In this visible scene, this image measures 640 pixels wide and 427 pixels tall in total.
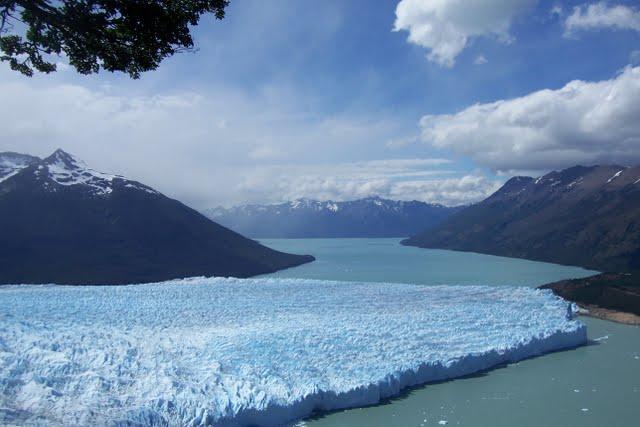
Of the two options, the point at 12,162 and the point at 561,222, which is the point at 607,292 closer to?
the point at 12,162

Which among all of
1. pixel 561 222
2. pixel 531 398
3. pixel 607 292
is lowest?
pixel 531 398

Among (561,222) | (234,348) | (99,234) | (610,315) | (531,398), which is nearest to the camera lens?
(531,398)

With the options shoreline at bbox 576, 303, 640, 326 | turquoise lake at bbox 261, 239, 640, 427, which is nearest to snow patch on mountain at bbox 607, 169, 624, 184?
shoreline at bbox 576, 303, 640, 326

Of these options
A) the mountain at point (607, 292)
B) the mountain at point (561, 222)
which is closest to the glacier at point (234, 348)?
the mountain at point (607, 292)

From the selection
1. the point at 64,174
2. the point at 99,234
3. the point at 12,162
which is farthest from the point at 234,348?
the point at 12,162

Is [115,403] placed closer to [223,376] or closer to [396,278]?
[223,376]

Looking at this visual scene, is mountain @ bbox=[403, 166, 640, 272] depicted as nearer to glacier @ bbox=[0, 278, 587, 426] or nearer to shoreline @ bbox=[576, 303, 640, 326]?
shoreline @ bbox=[576, 303, 640, 326]

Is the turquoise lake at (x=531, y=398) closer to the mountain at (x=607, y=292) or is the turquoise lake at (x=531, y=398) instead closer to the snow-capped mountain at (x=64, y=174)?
the mountain at (x=607, y=292)
